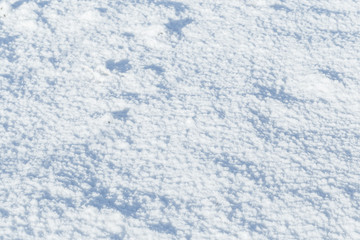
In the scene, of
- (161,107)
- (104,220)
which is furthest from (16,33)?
(104,220)

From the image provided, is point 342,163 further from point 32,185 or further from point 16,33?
point 16,33

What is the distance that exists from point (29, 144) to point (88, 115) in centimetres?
25

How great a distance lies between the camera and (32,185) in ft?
4.91

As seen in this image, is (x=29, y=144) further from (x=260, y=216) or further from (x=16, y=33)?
(x=260, y=216)

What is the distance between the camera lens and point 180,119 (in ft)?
5.67

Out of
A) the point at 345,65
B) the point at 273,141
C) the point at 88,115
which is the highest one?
the point at 345,65

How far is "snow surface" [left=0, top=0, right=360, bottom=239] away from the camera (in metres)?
1.43

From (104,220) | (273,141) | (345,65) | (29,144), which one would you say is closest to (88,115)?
(29,144)

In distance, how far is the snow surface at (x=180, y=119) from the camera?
1.43 m

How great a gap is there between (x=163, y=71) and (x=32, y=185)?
76 centimetres

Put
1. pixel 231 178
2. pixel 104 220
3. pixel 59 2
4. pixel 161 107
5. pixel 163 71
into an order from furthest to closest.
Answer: pixel 59 2 → pixel 163 71 → pixel 161 107 → pixel 231 178 → pixel 104 220

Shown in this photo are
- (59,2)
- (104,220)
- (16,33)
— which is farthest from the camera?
(59,2)

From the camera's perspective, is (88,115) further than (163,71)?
No

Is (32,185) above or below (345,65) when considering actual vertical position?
below
